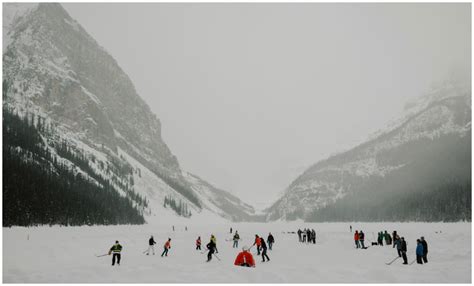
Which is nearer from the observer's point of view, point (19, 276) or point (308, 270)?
point (19, 276)

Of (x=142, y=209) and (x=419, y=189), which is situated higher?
(x=419, y=189)

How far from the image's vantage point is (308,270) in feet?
90.7

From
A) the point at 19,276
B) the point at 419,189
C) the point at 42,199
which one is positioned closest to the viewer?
the point at 19,276

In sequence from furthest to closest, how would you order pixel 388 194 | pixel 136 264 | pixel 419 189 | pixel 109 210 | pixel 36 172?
pixel 388 194
pixel 419 189
pixel 109 210
pixel 36 172
pixel 136 264

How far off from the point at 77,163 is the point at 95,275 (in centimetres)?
13888

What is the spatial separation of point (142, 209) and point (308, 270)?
150673 millimetres

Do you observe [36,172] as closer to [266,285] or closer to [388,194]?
[266,285]

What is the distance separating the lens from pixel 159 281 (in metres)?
23.7

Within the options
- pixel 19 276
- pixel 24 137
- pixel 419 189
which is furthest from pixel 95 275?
pixel 419 189

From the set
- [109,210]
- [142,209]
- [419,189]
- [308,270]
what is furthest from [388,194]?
[308,270]

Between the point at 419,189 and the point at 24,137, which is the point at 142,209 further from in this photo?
the point at 419,189

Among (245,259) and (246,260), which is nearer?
(246,260)

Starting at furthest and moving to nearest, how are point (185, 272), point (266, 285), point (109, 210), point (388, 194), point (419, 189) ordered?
point (388, 194)
point (419, 189)
point (109, 210)
point (185, 272)
point (266, 285)

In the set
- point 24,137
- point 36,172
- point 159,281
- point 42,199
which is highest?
point 24,137
